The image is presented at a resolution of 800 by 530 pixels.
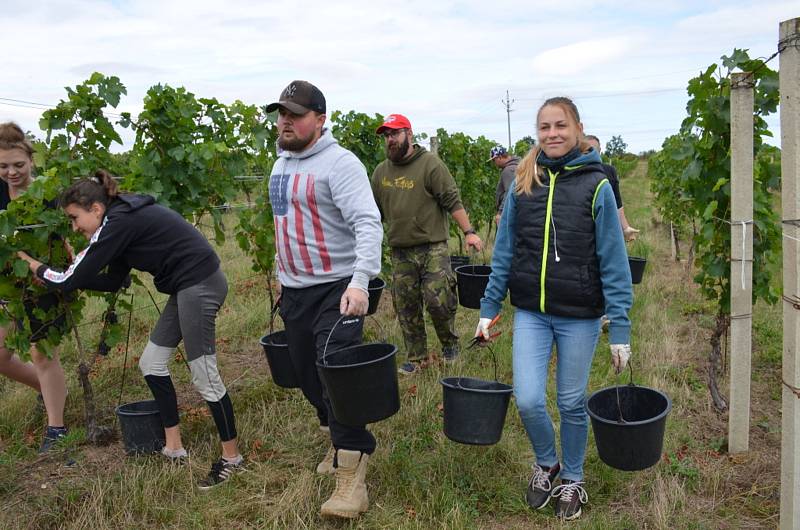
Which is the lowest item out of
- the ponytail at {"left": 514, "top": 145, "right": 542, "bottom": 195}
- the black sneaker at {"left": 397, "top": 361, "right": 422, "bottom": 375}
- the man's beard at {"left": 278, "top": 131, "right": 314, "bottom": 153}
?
the black sneaker at {"left": 397, "top": 361, "right": 422, "bottom": 375}

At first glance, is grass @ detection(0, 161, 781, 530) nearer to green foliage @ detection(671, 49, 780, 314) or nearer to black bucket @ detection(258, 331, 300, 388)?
black bucket @ detection(258, 331, 300, 388)

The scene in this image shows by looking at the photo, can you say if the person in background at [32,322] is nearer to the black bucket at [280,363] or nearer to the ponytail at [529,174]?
the black bucket at [280,363]

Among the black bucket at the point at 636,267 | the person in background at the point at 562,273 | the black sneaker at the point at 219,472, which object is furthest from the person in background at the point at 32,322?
the black bucket at the point at 636,267

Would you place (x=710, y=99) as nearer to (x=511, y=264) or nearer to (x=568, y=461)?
(x=511, y=264)

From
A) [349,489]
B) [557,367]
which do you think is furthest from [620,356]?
[349,489]

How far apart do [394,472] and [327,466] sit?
13.3 inches

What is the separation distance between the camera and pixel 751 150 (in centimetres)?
323

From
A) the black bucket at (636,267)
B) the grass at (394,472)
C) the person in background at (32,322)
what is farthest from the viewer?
the black bucket at (636,267)

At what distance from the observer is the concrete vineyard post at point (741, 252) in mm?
3238

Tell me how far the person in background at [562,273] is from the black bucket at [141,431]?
5.92 ft

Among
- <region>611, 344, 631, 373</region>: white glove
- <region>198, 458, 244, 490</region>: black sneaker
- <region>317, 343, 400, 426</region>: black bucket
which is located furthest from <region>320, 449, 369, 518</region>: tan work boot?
<region>611, 344, 631, 373</region>: white glove

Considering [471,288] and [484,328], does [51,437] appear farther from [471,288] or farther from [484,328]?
[471,288]

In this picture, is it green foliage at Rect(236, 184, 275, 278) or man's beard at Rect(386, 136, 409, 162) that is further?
green foliage at Rect(236, 184, 275, 278)

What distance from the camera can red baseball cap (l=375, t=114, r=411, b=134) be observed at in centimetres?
443
